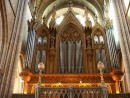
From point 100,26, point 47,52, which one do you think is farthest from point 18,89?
point 100,26

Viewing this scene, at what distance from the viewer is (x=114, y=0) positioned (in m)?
14.7

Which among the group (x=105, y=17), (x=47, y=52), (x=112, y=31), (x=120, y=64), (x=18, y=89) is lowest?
(x=18, y=89)

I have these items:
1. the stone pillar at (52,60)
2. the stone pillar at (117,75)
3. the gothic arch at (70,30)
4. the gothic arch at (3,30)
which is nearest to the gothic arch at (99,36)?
the gothic arch at (70,30)

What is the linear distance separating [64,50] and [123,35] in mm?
6197

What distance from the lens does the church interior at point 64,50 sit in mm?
11258

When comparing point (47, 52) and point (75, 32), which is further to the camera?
point (75, 32)

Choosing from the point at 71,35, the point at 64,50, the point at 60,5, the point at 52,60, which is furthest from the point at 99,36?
the point at 60,5

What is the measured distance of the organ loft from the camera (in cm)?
1552

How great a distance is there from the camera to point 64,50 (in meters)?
17.8

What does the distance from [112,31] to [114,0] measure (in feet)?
11.6

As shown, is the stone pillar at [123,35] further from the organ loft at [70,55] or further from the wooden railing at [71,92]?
the organ loft at [70,55]

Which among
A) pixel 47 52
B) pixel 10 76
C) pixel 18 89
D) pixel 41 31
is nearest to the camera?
pixel 10 76

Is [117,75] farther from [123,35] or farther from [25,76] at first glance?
[25,76]

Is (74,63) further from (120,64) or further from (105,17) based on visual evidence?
(105,17)
